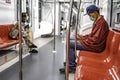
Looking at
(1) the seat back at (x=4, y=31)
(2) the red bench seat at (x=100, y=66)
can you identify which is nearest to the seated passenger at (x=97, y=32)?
(2) the red bench seat at (x=100, y=66)

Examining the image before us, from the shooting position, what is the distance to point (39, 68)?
450 centimetres

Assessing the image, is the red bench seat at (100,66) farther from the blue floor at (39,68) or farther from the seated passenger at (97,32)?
the blue floor at (39,68)

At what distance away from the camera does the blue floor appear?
153 inches

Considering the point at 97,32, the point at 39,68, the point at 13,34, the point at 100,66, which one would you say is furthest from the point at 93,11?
the point at 13,34

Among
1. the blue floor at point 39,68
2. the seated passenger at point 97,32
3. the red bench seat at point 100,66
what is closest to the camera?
the red bench seat at point 100,66

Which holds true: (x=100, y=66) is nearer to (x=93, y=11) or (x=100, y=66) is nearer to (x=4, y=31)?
(x=93, y=11)

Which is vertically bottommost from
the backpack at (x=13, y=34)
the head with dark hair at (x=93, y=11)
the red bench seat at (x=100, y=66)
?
the red bench seat at (x=100, y=66)

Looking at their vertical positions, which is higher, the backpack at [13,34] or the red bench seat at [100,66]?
the backpack at [13,34]

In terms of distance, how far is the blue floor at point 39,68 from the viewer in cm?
388

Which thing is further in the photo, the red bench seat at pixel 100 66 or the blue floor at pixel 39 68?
the blue floor at pixel 39 68

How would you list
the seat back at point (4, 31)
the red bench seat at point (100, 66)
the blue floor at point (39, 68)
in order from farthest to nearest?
1. the seat back at point (4, 31)
2. the blue floor at point (39, 68)
3. the red bench seat at point (100, 66)

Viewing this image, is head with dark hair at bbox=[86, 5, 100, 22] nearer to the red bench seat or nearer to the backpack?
the red bench seat

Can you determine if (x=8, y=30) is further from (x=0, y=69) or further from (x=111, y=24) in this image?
(x=111, y=24)

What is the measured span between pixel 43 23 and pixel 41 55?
487 cm
